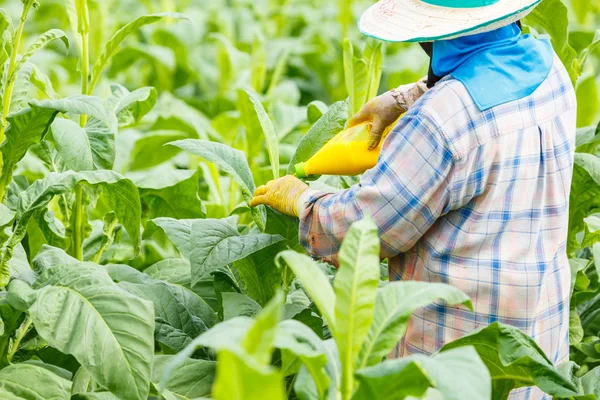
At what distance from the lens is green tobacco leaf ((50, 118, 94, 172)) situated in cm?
231

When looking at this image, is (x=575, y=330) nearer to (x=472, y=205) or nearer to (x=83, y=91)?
(x=472, y=205)

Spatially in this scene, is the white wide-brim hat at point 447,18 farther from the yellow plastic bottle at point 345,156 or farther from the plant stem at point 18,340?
the plant stem at point 18,340

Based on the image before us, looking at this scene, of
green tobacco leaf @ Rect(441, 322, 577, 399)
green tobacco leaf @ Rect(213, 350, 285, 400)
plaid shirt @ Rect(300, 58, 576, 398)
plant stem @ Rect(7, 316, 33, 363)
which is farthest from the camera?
plant stem @ Rect(7, 316, 33, 363)

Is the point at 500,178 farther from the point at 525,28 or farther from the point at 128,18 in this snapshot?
the point at 128,18

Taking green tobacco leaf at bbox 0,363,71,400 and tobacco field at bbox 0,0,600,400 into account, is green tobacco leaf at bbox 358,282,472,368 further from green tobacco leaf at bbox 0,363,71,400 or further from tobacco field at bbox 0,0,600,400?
green tobacco leaf at bbox 0,363,71,400

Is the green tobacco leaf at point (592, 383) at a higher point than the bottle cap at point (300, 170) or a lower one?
lower

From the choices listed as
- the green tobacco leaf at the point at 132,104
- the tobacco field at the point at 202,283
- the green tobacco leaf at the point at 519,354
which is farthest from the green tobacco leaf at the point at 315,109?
the green tobacco leaf at the point at 519,354

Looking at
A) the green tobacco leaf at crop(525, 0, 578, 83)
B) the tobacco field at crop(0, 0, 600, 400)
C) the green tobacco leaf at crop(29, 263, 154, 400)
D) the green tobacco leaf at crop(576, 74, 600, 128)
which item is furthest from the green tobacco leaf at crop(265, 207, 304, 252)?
the green tobacco leaf at crop(576, 74, 600, 128)

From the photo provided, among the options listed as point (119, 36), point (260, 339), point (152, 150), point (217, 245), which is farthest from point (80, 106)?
point (152, 150)

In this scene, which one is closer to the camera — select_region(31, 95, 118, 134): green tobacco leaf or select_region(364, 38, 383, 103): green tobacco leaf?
select_region(31, 95, 118, 134): green tobacco leaf

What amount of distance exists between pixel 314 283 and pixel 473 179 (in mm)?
469

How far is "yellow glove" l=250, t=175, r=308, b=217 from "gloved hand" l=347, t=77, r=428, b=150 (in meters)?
0.22

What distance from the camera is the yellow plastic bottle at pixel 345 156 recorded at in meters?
2.23

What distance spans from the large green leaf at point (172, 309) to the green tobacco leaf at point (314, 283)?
0.70 meters
